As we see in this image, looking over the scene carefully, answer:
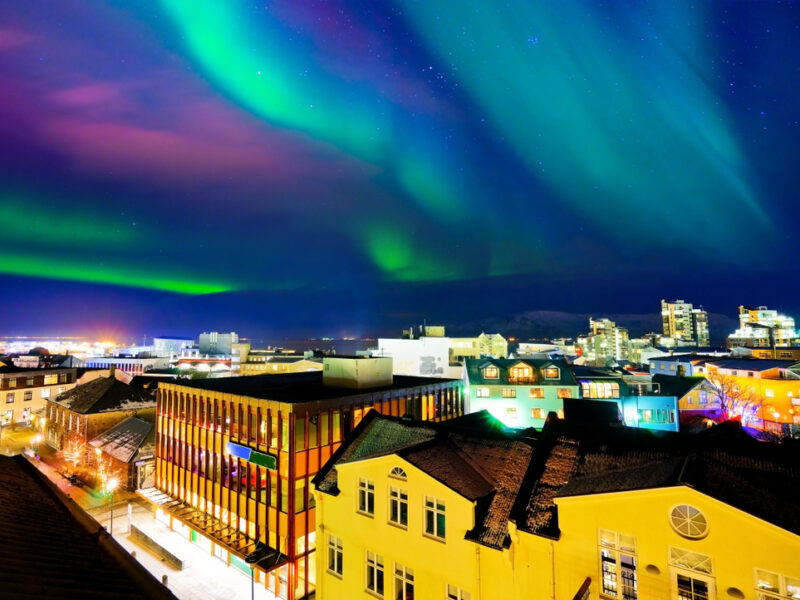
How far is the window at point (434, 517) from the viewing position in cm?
1684

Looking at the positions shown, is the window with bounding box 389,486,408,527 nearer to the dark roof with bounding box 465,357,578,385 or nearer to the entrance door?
the entrance door

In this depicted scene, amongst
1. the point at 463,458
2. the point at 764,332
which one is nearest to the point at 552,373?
the point at 463,458

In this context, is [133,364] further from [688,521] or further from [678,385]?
[688,521]

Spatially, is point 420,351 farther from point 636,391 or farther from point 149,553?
point 149,553

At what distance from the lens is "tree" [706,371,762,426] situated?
189 feet

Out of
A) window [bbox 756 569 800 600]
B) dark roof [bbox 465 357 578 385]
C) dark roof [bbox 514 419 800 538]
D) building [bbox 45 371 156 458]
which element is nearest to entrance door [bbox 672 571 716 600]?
window [bbox 756 569 800 600]

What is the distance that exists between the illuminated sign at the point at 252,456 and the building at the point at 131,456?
19.9m

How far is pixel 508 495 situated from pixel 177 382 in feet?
113

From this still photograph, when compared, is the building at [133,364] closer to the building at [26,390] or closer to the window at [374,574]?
the building at [26,390]

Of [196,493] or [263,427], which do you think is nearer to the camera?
[263,427]

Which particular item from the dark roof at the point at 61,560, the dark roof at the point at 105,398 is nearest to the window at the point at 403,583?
the dark roof at the point at 61,560

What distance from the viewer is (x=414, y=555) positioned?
17.3 metres

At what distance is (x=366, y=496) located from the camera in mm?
19438

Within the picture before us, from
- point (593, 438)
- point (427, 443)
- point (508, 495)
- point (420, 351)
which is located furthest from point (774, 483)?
point (420, 351)
